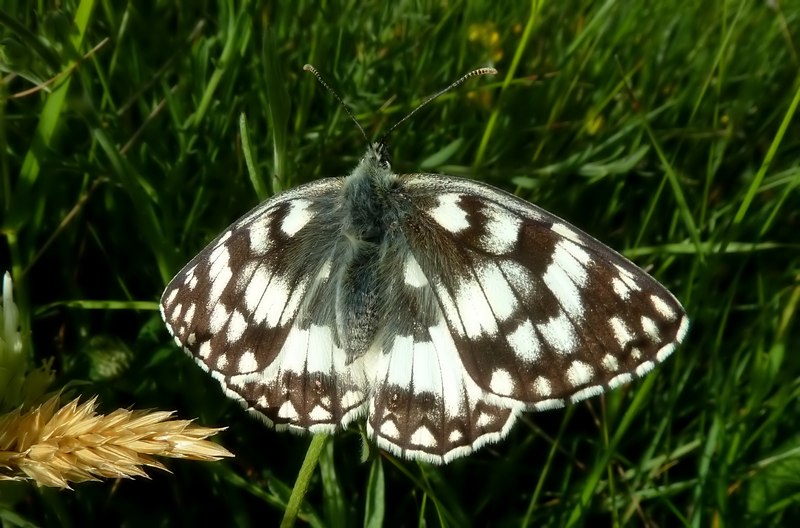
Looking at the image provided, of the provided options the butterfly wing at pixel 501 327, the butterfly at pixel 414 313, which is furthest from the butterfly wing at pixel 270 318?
the butterfly wing at pixel 501 327

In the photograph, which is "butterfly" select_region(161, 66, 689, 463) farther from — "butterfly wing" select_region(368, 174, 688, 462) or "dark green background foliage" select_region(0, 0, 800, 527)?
"dark green background foliage" select_region(0, 0, 800, 527)

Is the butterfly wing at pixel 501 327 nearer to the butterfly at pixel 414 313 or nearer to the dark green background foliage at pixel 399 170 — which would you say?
the butterfly at pixel 414 313

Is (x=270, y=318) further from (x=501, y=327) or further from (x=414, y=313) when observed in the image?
(x=501, y=327)

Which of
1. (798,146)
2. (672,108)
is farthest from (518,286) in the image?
(798,146)

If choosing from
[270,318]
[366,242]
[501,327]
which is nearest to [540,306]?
[501,327]

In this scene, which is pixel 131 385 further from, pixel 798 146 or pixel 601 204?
pixel 798 146

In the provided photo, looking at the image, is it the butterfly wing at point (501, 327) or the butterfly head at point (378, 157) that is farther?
the butterfly head at point (378, 157)
